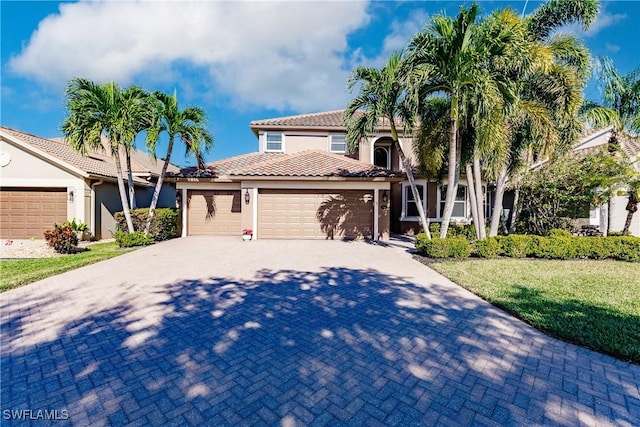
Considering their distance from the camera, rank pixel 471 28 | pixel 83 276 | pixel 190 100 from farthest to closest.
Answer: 1. pixel 190 100
2. pixel 471 28
3. pixel 83 276

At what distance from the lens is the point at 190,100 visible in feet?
41.0

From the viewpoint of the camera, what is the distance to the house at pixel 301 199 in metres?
13.8

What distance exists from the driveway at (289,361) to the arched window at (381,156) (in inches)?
561

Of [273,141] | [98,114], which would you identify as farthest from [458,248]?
[98,114]

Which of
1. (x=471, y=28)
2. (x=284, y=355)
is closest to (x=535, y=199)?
(x=471, y=28)

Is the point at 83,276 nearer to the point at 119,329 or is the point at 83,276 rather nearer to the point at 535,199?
the point at 119,329

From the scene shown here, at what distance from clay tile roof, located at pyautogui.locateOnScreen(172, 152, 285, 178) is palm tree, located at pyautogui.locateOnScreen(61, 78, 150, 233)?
3789mm

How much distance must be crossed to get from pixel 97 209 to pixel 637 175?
2337 cm

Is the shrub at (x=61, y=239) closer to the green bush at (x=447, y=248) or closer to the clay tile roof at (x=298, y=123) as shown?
the clay tile roof at (x=298, y=123)

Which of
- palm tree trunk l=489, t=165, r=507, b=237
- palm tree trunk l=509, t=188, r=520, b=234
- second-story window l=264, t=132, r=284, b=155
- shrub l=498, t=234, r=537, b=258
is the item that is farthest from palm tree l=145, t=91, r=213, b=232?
palm tree trunk l=509, t=188, r=520, b=234

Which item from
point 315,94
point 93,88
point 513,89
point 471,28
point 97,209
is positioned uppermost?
point 315,94

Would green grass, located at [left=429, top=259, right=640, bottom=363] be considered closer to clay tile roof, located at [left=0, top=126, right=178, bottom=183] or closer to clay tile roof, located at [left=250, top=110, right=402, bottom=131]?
clay tile roof, located at [left=250, top=110, right=402, bottom=131]

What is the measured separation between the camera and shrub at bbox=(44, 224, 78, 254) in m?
10.2

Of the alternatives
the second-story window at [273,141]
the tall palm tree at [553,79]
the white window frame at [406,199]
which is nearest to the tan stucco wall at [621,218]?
the tall palm tree at [553,79]
